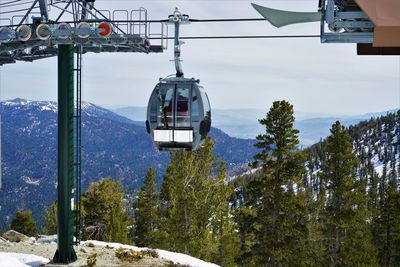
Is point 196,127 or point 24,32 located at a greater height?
point 24,32

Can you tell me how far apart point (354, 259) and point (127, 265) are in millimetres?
17669

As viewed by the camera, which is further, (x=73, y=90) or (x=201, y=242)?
(x=201, y=242)

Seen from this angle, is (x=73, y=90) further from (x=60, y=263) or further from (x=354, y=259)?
(x=354, y=259)

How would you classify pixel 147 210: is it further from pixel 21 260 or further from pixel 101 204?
pixel 21 260

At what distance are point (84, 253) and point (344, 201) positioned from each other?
17.0 meters

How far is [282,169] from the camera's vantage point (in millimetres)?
28297

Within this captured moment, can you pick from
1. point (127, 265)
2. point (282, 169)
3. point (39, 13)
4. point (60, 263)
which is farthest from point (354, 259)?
point (39, 13)

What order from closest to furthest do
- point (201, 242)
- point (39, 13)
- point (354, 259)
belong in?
point (39, 13), point (354, 259), point (201, 242)

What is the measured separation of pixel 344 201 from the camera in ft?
102

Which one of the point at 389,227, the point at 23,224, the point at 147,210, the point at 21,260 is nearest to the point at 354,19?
the point at 21,260

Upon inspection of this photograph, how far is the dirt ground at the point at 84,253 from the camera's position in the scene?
1894cm

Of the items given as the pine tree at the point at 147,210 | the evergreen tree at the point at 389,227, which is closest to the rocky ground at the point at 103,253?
the evergreen tree at the point at 389,227

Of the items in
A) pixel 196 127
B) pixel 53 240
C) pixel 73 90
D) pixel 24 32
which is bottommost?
pixel 53 240

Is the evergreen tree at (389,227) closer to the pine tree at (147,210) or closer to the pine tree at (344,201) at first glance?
the pine tree at (344,201)
